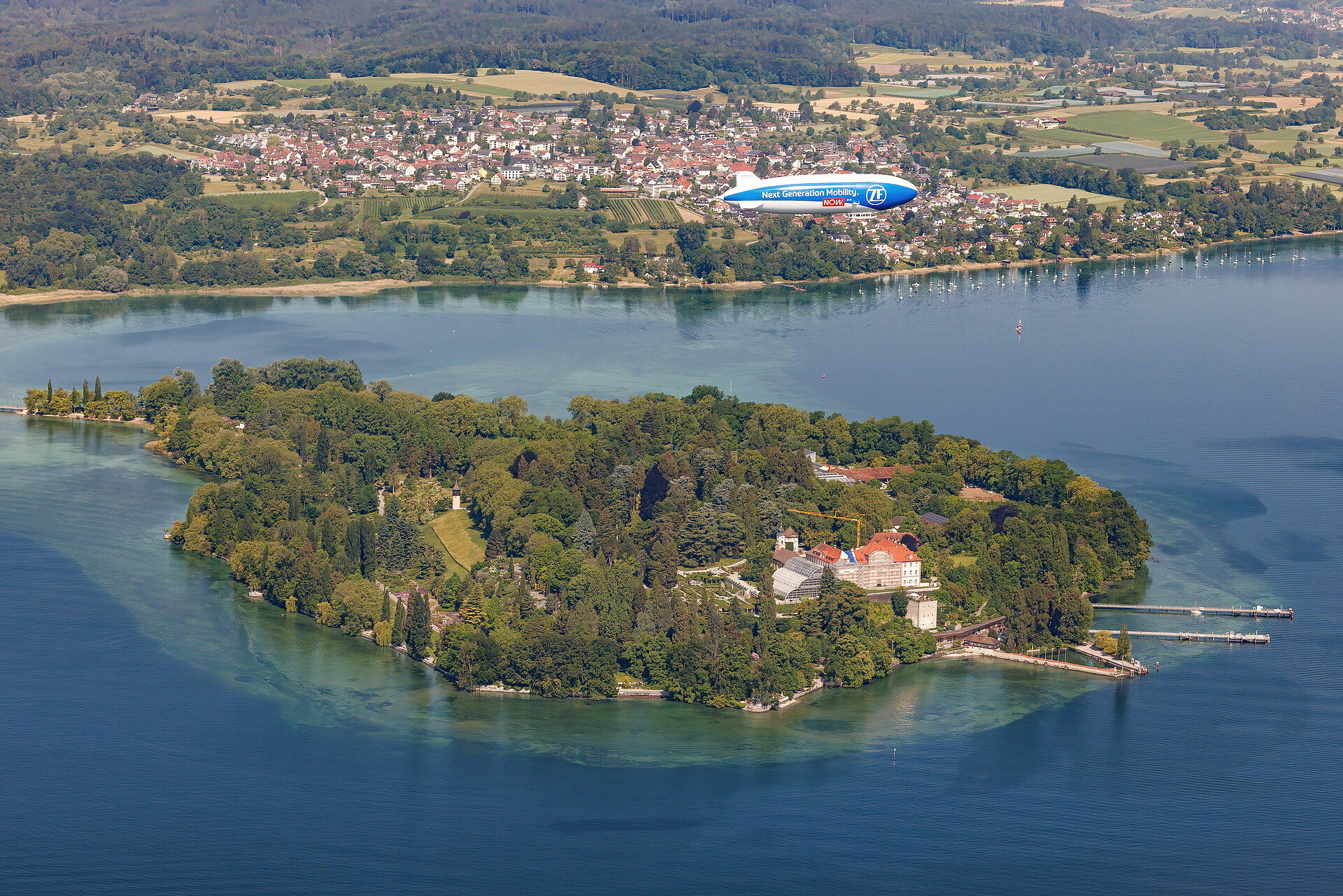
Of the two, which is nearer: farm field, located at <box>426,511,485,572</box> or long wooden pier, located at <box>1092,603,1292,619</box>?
long wooden pier, located at <box>1092,603,1292,619</box>

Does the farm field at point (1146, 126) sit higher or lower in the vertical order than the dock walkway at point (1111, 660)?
higher

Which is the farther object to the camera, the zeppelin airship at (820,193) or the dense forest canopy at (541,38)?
the dense forest canopy at (541,38)

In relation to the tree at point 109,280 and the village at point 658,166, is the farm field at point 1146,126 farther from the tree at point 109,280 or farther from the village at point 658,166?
the tree at point 109,280

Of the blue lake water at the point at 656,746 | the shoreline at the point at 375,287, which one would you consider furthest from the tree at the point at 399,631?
the shoreline at the point at 375,287

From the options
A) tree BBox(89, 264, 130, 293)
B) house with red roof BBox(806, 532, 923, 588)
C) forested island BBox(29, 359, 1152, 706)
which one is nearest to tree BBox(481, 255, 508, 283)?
tree BBox(89, 264, 130, 293)

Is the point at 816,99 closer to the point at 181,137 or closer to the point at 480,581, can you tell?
the point at 181,137

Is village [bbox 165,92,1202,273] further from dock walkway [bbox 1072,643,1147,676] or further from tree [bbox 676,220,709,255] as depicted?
dock walkway [bbox 1072,643,1147,676]

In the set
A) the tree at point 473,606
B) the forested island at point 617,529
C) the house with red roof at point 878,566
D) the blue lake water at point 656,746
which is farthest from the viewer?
the house with red roof at point 878,566

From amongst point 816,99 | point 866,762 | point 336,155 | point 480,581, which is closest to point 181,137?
point 336,155
